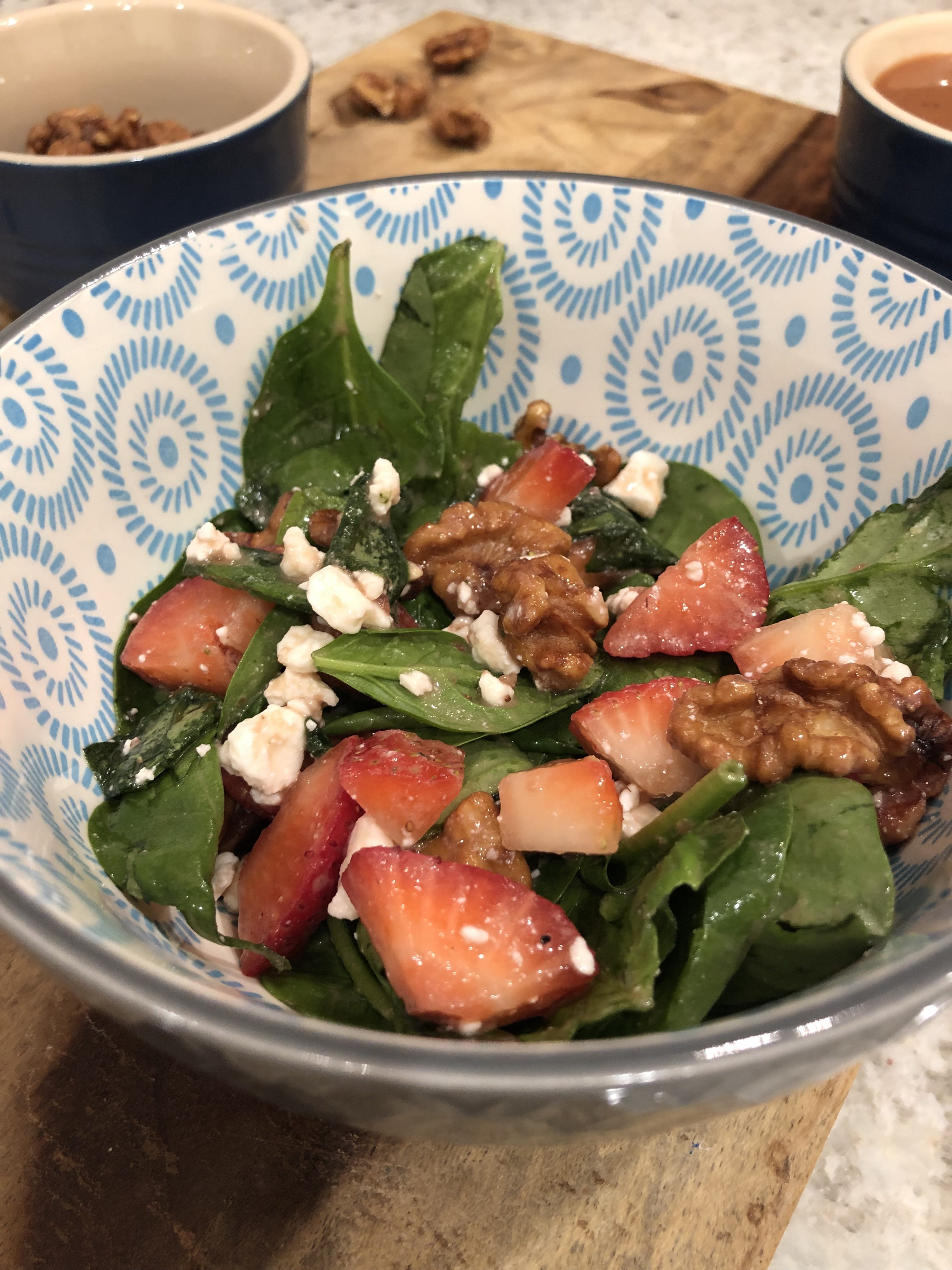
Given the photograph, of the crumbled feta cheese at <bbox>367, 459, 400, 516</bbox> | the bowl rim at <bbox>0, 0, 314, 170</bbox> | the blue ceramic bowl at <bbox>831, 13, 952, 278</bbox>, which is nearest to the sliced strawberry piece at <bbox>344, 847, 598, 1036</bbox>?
the crumbled feta cheese at <bbox>367, 459, 400, 516</bbox>

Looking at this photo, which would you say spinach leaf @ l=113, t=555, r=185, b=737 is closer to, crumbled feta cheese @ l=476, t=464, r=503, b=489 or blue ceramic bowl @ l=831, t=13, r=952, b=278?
crumbled feta cheese @ l=476, t=464, r=503, b=489

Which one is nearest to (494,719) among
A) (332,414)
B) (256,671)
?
(256,671)

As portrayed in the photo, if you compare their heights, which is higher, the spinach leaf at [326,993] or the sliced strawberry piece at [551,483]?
the sliced strawberry piece at [551,483]

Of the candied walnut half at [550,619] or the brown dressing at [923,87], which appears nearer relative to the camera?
the candied walnut half at [550,619]

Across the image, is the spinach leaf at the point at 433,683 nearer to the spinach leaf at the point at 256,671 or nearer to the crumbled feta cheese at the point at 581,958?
the spinach leaf at the point at 256,671

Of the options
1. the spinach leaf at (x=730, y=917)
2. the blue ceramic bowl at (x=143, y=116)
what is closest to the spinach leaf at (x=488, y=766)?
the spinach leaf at (x=730, y=917)

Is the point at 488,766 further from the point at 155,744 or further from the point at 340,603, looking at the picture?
the point at 155,744
